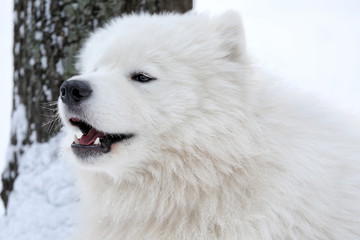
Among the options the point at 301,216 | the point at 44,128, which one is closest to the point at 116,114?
the point at 301,216

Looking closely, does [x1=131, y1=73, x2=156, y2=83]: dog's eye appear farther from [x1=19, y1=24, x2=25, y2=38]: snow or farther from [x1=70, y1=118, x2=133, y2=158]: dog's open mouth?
[x1=19, y1=24, x2=25, y2=38]: snow

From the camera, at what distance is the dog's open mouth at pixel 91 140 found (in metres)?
3.19

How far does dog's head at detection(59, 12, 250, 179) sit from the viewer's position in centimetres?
309

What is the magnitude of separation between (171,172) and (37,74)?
8.30 ft

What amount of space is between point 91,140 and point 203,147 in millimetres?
836

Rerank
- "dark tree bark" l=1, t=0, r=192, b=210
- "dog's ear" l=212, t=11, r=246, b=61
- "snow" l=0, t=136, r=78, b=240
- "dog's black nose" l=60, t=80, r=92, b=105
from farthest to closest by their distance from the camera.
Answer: "dark tree bark" l=1, t=0, r=192, b=210 < "snow" l=0, t=136, r=78, b=240 < "dog's ear" l=212, t=11, r=246, b=61 < "dog's black nose" l=60, t=80, r=92, b=105

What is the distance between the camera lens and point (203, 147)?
318 centimetres

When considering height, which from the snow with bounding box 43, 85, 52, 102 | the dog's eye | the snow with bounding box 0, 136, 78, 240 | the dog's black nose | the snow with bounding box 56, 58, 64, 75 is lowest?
the snow with bounding box 0, 136, 78, 240

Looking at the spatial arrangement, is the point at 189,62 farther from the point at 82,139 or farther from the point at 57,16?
the point at 57,16

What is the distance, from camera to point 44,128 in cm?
493

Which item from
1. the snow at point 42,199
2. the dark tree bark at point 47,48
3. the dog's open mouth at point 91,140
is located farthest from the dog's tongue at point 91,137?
the dark tree bark at point 47,48

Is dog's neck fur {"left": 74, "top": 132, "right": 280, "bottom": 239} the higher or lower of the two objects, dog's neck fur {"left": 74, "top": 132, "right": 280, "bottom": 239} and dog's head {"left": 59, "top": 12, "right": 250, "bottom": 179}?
the lower

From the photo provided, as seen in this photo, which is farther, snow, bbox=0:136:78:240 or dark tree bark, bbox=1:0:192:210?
dark tree bark, bbox=1:0:192:210

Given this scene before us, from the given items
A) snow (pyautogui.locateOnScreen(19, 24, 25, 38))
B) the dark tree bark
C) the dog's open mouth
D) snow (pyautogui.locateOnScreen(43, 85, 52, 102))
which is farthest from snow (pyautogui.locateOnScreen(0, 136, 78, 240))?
the dog's open mouth
